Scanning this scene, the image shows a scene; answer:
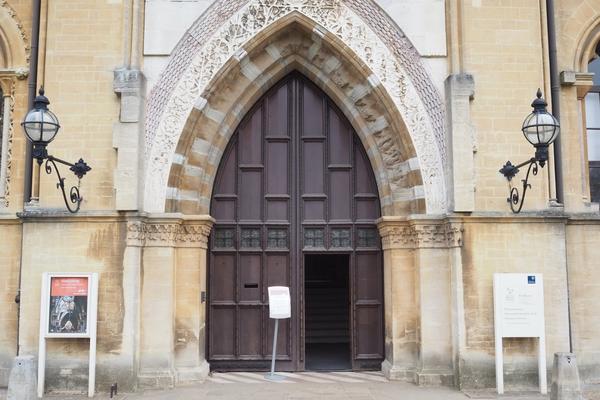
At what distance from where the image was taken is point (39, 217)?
9.01m

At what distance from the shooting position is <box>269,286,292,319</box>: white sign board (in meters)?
9.51

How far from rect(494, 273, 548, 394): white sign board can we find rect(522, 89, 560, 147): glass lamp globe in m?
2.13

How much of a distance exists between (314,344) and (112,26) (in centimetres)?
805

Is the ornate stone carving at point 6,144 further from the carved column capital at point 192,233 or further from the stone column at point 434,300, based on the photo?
the stone column at point 434,300

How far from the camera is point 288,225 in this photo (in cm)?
1049

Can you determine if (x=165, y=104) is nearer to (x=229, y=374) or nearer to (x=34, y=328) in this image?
(x=34, y=328)

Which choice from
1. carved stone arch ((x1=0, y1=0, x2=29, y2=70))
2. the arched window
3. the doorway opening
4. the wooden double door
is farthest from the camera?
the doorway opening

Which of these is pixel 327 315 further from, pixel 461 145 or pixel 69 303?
pixel 69 303

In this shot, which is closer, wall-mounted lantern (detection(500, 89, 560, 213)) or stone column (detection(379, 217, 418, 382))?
wall-mounted lantern (detection(500, 89, 560, 213))

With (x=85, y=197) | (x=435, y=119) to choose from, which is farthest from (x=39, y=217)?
(x=435, y=119)

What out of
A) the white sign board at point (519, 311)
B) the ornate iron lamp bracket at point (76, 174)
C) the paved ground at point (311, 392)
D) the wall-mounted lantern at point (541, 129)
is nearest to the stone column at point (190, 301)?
the paved ground at point (311, 392)

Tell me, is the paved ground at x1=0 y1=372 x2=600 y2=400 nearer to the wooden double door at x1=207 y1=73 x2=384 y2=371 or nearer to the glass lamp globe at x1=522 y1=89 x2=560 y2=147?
the wooden double door at x1=207 y1=73 x2=384 y2=371

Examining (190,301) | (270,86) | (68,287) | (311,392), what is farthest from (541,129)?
(68,287)

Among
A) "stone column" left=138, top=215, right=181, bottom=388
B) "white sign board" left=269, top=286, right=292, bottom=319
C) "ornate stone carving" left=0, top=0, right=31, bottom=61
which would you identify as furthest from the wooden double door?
"ornate stone carving" left=0, top=0, right=31, bottom=61
